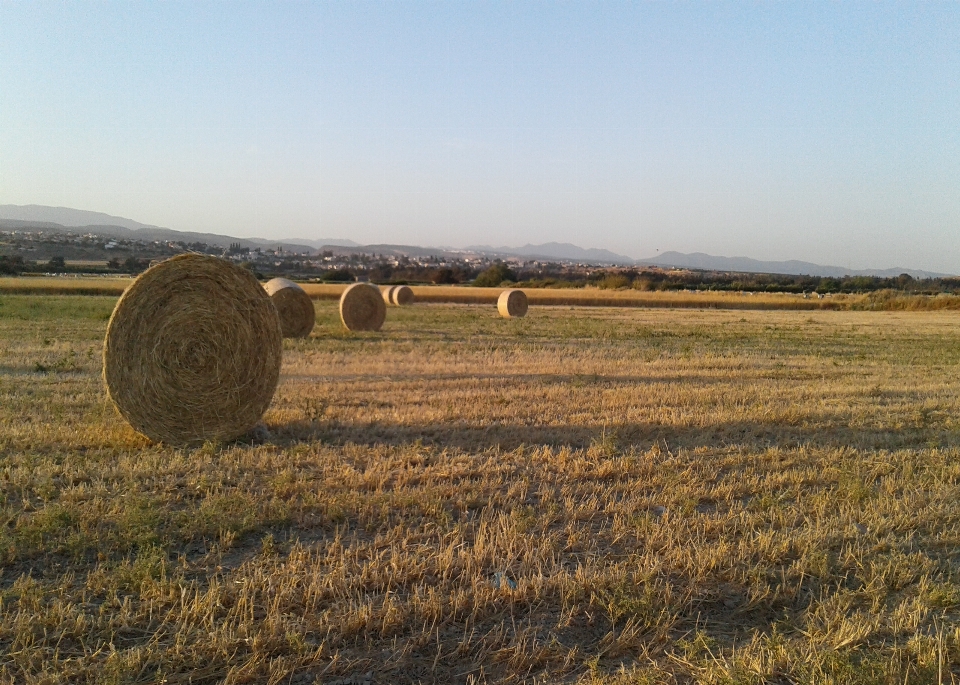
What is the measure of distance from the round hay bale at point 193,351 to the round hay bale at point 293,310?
10.3m

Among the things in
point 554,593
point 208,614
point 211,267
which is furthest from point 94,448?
point 554,593

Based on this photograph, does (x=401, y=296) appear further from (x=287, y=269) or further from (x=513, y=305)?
(x=287, y=269)

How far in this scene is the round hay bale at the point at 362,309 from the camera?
22359mm

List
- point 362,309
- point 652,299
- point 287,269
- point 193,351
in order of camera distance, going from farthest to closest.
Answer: point 287,269
point 652,299
point 362,309
point 193,351

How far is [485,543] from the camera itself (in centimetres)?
503

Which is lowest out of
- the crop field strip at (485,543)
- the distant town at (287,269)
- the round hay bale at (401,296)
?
the crop field strip at (485,543)

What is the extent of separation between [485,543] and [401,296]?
36.5 meters

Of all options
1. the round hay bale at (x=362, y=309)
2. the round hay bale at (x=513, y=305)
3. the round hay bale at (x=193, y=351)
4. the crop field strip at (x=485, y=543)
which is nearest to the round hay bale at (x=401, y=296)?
the round hay bale at (x=513, y=305)

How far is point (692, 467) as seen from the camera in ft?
23.5

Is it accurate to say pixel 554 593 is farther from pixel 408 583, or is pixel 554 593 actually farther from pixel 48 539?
pixel 48 539

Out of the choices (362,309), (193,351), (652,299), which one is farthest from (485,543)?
(652,299)

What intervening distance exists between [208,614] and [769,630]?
3205 mm

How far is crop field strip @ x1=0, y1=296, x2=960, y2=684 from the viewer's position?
3717 millimetres

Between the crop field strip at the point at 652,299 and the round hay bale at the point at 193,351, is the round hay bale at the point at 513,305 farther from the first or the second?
the round hay bale at the point at 193,351
